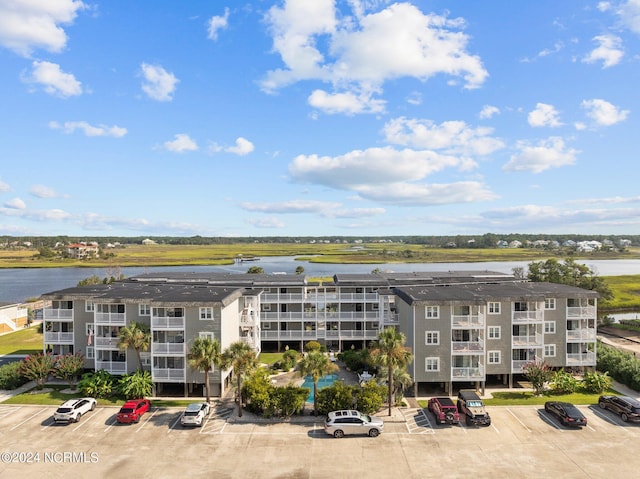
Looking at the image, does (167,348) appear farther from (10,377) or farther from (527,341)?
(527,341)

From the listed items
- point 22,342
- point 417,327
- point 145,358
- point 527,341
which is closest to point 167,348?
point 145,358

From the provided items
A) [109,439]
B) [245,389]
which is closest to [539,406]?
[245,389]

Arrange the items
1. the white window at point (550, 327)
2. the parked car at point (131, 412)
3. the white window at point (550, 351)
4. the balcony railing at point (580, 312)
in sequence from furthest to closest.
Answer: the balcony railing at point (580, 312) < the white window at point (550, 327) < the white window at point (550, 351) < the parked car at point (131, 412)

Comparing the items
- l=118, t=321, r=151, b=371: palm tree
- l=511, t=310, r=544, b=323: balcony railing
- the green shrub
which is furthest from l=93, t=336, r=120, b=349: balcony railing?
l=511, t=310, r=544, b=323: balcony railing

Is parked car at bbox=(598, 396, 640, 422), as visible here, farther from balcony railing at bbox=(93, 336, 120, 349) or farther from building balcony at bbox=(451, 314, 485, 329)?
balcony railing at bbox=(93, 336, 120, 349)

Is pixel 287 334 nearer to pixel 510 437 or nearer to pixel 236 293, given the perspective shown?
pixel 236 293

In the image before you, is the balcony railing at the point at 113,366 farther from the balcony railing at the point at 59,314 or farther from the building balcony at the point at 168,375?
the balcony railing at the point at 59,314

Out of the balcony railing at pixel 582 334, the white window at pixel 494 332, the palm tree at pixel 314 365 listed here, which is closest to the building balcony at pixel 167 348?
the palm tree at pixel 314 365
